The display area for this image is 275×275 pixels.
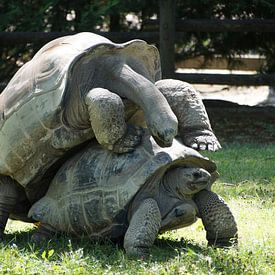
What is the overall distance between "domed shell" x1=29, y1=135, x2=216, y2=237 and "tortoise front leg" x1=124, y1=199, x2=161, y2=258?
0.10 meters

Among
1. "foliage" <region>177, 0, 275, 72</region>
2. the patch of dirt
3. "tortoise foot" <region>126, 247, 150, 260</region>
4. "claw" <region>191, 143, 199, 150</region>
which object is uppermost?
"claw" <region>191, 143, 199, 150</region>

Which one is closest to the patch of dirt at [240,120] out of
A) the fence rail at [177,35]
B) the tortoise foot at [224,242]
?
the fence rail at [177,35]

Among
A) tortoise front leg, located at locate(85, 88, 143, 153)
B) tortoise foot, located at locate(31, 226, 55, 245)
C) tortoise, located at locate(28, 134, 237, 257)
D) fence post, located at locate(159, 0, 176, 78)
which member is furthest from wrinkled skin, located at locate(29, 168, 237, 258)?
fence post, located at locate(159, 0, 176, 78)

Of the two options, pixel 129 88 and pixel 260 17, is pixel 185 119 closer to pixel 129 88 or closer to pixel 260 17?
pixel 129 88

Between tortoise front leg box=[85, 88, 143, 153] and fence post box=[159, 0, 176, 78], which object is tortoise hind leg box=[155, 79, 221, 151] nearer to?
tortoise front leg box=[85, 88, 143, 153]

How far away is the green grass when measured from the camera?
3973mm

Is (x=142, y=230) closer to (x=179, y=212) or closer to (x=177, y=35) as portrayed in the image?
(x=179, y=212)

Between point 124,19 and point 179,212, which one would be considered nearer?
point 179,212

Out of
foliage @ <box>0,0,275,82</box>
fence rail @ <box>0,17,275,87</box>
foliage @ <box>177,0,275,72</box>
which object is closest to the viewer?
fence rail @ <box>0,17,275,87</box>

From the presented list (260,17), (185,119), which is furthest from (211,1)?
(185,119)

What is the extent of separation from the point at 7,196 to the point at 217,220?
49.3 inches

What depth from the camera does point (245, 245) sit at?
4.48m

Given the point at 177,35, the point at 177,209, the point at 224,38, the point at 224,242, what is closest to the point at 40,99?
the point at 177,209

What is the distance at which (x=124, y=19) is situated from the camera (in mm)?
11609
